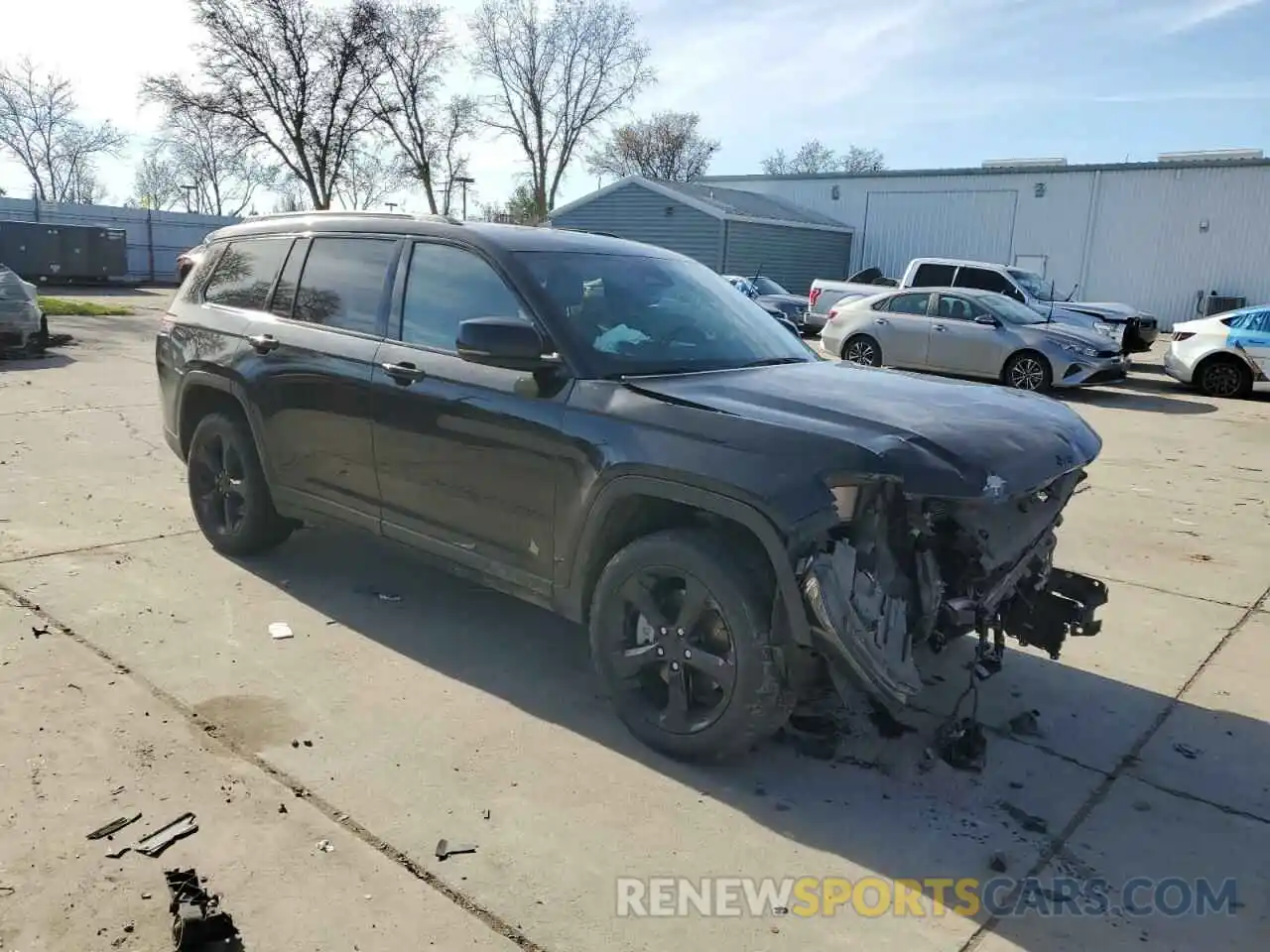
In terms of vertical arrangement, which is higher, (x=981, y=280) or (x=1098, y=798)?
(x=981, y=280)

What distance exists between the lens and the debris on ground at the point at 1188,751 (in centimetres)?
377

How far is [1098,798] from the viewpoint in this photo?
11.3ft

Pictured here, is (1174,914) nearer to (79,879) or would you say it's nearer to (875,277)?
(79,879)

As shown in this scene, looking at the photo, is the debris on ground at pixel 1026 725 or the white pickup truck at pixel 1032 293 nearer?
the debris on ground at pixel 1026 725

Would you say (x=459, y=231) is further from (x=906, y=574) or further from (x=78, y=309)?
(x=78, y=309)

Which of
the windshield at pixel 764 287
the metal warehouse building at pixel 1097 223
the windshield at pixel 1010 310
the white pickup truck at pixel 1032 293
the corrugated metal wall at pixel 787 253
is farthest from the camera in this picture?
the corrugated metal wall at pixel 787 253

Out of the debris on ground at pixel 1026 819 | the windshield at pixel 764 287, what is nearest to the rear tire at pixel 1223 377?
the windshield at pixel 764 287

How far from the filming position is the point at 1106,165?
29.6m

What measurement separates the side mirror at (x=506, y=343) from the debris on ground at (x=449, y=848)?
175 cm

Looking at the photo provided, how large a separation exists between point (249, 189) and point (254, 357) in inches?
2779

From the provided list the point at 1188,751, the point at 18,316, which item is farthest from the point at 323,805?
the point at 18,316

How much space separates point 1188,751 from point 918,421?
182 centimetres

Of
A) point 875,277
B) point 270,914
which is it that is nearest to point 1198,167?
point 875,277

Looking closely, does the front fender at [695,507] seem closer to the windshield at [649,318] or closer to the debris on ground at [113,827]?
the windshield at [649,318]
